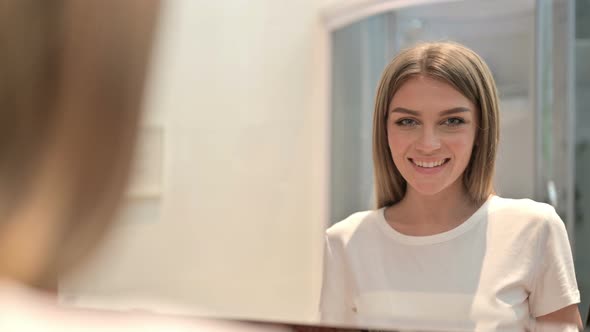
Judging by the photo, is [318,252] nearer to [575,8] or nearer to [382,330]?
[382,330]

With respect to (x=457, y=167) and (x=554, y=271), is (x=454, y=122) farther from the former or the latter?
(x=554, y=271)

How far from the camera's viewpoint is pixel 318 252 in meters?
0.56

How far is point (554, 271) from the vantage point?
484 millimetres

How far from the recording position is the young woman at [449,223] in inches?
19.2

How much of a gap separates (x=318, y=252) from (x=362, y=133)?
0.12m

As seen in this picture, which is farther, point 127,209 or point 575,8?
point 127,209

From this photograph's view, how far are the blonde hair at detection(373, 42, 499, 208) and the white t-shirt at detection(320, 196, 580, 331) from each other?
0.07 ft

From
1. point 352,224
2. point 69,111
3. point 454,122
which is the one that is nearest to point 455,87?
point 454,122

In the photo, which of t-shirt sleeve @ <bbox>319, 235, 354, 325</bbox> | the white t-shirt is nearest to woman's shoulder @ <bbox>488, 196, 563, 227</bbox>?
the white t-shirt

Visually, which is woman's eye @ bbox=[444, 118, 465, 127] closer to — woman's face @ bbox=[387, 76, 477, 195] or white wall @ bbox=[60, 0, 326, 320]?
woman's face @ bbox=[387, 76, 477, 195]

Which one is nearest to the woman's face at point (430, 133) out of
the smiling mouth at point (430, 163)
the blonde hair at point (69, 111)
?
the smiling mouth at point (430, 163)

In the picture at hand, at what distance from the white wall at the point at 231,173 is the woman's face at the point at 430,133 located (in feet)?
0.25

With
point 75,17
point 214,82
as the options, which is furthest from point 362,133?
point 75,17

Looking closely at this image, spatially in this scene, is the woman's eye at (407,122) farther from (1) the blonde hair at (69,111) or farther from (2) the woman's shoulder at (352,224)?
(1) the blonde hair at (69,111)
